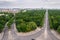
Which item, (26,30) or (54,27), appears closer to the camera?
(26,30)

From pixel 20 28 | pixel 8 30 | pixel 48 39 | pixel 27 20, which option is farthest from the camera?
pixel 27 20

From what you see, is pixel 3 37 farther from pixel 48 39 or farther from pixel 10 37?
pixel 48 39

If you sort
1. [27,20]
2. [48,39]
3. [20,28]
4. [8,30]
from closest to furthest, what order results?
[48,39]
[8,30]
[20,28]
[27,20]

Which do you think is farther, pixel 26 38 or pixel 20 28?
pixel 20 28

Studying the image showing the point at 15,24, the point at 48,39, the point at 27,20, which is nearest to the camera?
the point at 48,39

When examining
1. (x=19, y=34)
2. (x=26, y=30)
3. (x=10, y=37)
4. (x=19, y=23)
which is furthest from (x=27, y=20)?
(x=10, y=37)

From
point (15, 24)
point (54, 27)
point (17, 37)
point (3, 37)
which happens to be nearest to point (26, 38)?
point (17, 37)

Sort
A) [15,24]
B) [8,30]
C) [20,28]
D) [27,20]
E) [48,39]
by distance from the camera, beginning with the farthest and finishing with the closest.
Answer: [27,20]
[15,24]
[20,28]
[8,30]
[48,39]

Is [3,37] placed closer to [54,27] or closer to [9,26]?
[9,26]
